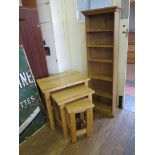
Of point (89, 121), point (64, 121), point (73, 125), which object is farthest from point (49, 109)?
point (89, 121)

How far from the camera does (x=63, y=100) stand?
1703mm

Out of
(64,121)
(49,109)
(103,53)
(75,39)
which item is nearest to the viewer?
(64,121)

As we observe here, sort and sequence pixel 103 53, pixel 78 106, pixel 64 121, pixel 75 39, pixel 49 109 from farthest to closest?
pixel 75 39 < pixel 103 53 < pixel 49 109 < pixel 64 121 < pixel 78 106

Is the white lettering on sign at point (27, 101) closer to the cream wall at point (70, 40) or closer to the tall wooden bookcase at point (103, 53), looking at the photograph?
the cream wall at point (70, 40)

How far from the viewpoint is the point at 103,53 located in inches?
85.7

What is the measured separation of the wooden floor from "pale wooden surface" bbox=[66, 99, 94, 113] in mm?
447

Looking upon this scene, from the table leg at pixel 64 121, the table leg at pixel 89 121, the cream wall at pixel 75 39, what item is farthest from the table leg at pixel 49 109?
the cream wall at pixel 75 39

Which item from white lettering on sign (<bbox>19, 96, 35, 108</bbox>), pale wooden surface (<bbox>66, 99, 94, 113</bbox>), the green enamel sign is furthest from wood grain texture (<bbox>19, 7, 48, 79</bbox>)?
pale wooden surface (<bbox>66, 99, 94, 113</bbox>)

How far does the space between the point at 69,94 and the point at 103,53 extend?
818 millimetres

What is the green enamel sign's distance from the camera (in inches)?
71.0

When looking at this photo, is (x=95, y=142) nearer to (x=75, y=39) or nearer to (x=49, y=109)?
(x=49, y=109)
